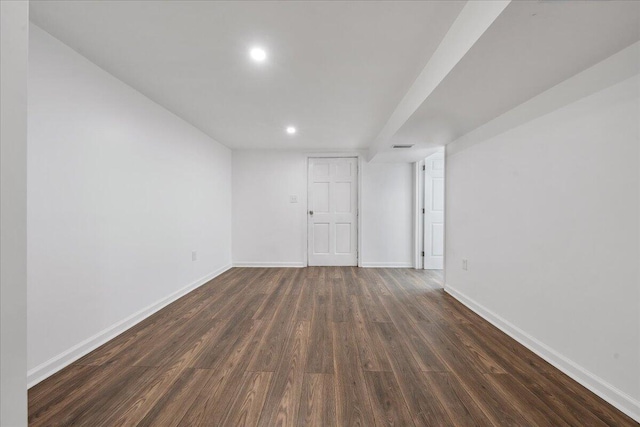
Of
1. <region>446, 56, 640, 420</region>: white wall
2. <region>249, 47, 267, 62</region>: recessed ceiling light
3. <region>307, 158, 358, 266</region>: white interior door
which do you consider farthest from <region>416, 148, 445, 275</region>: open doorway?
<region>249, 47, 267, 62</region>: recessed ceiling light

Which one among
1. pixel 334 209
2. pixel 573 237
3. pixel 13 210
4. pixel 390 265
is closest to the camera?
pixel 13 210

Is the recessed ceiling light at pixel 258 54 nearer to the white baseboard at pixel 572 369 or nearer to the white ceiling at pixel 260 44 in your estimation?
the white ceiling at pixel 260 44

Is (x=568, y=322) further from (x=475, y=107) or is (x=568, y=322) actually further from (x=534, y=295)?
(x=475, y=107)

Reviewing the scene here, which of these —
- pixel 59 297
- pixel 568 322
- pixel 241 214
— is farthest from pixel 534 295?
pixel 241 214

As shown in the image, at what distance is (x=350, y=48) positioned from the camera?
1.62 metres

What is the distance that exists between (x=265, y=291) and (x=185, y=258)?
41.9 inches

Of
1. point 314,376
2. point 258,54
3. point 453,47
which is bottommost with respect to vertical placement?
point 314,376

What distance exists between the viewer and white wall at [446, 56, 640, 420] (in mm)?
1242

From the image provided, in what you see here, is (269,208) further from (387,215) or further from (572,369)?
(572,369)

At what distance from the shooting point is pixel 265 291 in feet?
10.0

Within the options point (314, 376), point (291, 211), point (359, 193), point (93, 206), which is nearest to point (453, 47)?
point (314, 376)

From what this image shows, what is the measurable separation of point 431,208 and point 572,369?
9.45 feet

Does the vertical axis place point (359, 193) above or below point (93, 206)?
above

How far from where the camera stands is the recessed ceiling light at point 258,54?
1641 millimetres
